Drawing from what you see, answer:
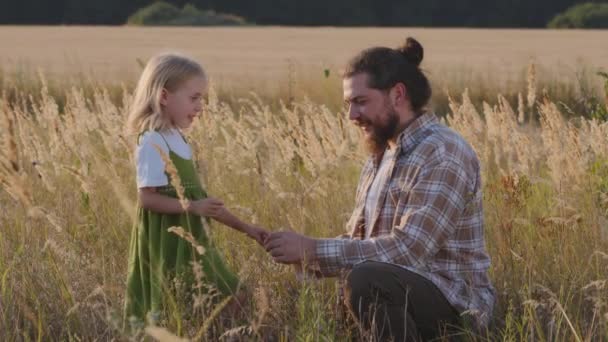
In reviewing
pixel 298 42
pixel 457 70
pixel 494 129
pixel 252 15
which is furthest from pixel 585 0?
pixel 494 129

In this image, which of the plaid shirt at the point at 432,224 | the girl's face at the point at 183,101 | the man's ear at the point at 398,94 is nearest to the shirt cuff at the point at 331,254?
the plaid shirt at the point at 432,224

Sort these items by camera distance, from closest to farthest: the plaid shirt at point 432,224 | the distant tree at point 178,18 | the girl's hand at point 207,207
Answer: the girl's hand at point 207,207, the plaid shirt at point 432,224, the distant tree at point 178,18

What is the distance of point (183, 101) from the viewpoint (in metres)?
3.77

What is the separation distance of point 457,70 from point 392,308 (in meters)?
11.0

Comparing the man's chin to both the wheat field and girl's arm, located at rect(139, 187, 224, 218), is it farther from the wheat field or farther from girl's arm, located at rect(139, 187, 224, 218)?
girl's arm, located at rect(139, 187, 224, 218)

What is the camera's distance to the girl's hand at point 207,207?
138 inches

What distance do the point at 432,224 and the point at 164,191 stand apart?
0.86m

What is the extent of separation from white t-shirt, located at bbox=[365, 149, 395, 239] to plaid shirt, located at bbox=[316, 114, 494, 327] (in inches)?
0.7

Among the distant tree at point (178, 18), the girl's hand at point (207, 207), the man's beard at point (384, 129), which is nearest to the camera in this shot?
the girl's hand at point (207, 207)

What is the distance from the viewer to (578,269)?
423 centimetres

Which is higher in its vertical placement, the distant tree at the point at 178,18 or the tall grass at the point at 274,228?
the tall grass at the point at 274,228

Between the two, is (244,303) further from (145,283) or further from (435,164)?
(435,164)

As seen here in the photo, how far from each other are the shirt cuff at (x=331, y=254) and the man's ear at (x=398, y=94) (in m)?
0.49

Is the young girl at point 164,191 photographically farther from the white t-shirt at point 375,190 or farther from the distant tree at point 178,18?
the distant tree at point 178,18
